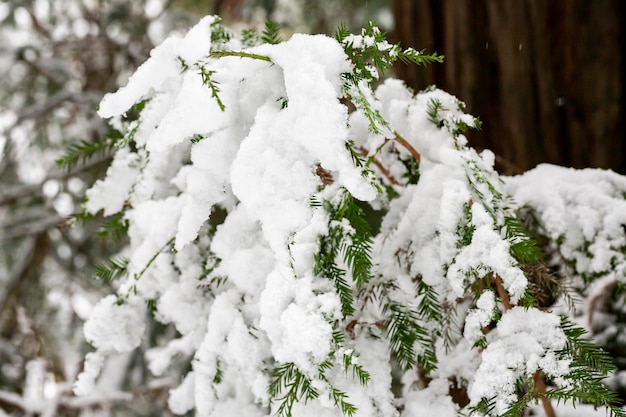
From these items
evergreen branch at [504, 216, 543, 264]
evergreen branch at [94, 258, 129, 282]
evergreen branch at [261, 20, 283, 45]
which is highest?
evergreen branch at [261, 20, 283, 45]

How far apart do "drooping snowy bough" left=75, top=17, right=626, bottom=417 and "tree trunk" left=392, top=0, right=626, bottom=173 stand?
39.5 inches

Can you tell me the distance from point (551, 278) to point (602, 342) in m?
0.91

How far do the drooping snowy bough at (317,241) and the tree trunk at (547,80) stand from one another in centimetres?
100

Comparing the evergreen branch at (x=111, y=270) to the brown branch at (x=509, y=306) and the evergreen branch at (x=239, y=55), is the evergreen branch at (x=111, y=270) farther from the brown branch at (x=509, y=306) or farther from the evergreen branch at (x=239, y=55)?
the brown branch at (x=509, y=306)

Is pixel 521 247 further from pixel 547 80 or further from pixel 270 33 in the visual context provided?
pixel 547 80

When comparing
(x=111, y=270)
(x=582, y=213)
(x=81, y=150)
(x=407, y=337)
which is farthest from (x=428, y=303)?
(x=81, y=150)

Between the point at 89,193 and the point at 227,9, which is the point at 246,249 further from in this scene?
the point at 227,9

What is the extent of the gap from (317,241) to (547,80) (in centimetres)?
168

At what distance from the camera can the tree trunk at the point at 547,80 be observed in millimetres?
2311

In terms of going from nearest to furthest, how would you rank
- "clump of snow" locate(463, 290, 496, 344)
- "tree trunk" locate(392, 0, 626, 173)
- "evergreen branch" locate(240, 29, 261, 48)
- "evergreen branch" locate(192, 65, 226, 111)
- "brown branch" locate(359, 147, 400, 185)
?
"evergreen branch" locate(192, 65, 226, 111), "clump of snow" locate(463, 290, 496, 344), "brown branch" locate(359, 147, 400, 185), "evergreen branch" locate(240, 29, 261, 48), "tree trunk" locate(392, 0, 626, 173)

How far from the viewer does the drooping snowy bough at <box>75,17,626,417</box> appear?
99 centimetres

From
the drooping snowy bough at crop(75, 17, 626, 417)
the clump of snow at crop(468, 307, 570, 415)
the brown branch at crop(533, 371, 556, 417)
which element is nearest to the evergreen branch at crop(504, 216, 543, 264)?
the drooping snowy bough at crop(75, 17, 626, 417)

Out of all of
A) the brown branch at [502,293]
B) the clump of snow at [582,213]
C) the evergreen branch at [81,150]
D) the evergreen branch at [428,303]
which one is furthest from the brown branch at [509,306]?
the evergreen branch at [81,150]

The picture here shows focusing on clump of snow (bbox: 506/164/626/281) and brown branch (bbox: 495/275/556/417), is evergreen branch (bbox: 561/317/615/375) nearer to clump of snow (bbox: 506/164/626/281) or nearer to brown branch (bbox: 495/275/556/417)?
brown branch (bbox: 495/275/556/417)
